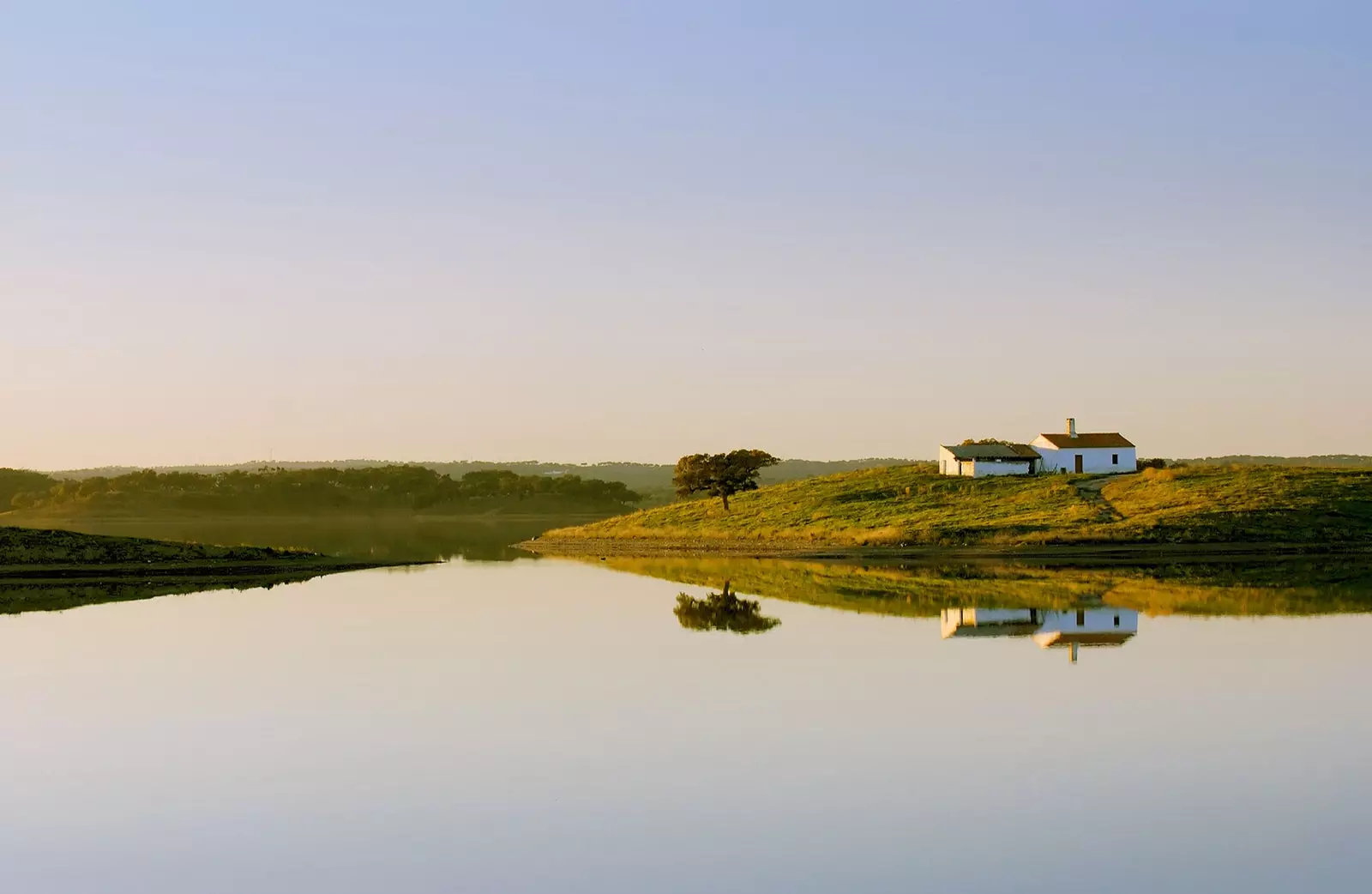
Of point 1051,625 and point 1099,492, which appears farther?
point 1099,492

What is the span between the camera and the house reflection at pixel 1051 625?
4162cm

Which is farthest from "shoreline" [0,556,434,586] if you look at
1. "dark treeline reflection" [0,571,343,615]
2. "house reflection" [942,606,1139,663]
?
"house reflection" [942,606,1139,663]

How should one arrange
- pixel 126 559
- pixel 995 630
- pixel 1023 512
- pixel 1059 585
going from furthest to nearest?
pixel 1023 512 → pixel 126 559 → pixel 1059 585 → pixel 995 630

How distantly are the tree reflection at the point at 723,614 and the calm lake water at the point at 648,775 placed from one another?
6.80 meters

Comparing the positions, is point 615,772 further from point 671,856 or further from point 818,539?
point 818,539

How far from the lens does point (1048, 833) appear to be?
1902cm

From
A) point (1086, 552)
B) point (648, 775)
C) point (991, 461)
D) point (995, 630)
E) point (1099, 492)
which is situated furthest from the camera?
point (991, 461)

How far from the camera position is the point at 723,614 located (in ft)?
178

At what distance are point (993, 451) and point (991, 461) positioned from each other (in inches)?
76.2

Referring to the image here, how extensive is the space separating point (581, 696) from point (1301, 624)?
25.2 m

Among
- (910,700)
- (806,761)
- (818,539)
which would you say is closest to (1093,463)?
(818,539)

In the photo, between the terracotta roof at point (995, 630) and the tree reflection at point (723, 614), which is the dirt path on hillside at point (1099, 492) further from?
the terracotta roof at point (995, 630)

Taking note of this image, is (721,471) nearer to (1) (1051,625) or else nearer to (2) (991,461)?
(2) (991,461)

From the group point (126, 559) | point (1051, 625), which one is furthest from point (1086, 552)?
point (126, 559)
